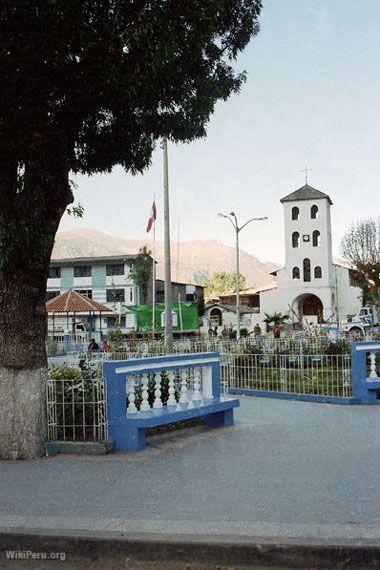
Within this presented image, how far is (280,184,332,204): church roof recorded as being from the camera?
69.7 m

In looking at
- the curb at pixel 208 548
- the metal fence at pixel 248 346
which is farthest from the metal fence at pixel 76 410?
the metal fence at pixel 248 346

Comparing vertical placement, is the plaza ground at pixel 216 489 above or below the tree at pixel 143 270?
below

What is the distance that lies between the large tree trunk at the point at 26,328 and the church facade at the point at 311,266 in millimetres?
61855

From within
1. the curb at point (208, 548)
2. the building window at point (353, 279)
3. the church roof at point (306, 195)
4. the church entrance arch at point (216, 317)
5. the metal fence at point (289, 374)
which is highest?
the church roof at point (306, 195)

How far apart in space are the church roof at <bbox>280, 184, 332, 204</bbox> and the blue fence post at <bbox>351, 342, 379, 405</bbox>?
5864 cm

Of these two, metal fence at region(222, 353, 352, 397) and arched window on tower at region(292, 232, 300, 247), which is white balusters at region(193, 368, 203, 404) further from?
arched window on tower at region(292, 232, 300, 247)

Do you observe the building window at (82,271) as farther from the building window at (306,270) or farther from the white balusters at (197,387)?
the white balusters at (197,387)

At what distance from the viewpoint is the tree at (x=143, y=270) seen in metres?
63.3

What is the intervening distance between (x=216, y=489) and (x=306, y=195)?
6596 centimetres

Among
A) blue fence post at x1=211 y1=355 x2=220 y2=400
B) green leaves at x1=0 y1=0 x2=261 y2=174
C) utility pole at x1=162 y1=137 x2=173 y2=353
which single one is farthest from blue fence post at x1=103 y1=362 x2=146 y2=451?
utility pole at x1=162 y1=137 x2=173 y2=353

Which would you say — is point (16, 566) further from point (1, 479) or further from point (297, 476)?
point (297, 476)

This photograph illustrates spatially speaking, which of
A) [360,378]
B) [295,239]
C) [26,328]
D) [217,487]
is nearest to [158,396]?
[26,328]

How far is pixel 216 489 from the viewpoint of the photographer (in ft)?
20.9

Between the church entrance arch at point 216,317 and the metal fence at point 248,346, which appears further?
the church entrance arch at point 216,317
